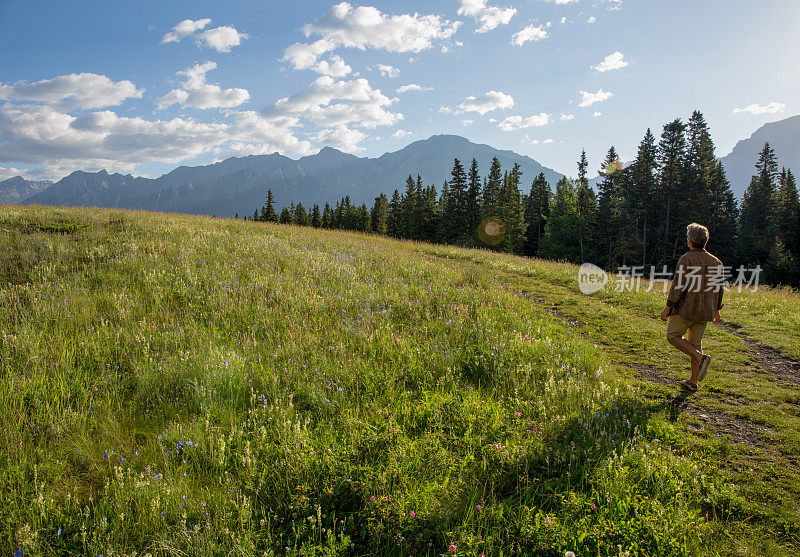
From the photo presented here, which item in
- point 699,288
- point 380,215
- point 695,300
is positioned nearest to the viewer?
point 699,288

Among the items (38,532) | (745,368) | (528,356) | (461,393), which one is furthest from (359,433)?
(745,368)

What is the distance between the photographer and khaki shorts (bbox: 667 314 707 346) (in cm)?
588

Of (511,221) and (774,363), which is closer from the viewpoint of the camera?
(774,363)

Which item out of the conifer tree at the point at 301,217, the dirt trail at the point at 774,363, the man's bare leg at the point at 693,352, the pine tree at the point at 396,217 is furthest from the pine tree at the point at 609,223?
the conifer tree at the point at 301,217

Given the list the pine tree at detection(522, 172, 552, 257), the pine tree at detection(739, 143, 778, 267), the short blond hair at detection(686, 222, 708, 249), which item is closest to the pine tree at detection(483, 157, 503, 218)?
the pine tree at detection(522, 172, 552, 257)

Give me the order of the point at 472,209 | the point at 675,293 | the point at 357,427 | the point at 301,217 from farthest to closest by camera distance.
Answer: the point at 301,217
the point at 472,209
the point at 675,293
the point at 357,427

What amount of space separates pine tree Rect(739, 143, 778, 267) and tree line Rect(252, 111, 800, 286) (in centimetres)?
11

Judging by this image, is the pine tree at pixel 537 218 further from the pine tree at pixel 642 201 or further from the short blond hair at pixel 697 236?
the short blond hair at pixel 697 236

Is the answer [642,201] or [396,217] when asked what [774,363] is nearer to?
[642,201]

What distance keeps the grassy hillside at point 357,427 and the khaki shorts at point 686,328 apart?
879 millimetres

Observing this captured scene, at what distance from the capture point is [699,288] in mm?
5645

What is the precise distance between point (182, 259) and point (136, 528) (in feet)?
26.7

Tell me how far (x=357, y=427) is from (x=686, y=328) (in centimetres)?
578

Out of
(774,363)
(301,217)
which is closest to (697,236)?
(774,363)
